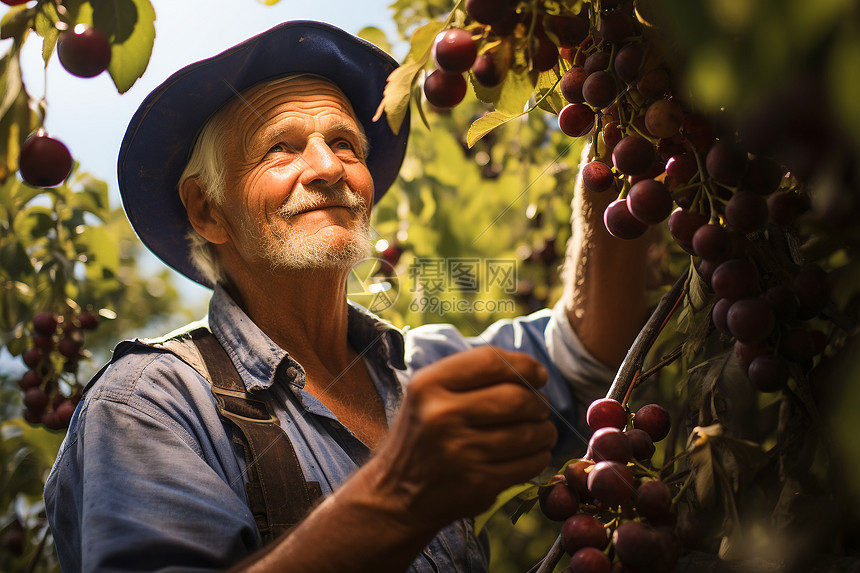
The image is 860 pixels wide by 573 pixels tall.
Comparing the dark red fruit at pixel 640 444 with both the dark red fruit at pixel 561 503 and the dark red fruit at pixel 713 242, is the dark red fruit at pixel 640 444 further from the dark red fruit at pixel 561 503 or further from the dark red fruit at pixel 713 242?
the dark red fruit at pixel 713 242

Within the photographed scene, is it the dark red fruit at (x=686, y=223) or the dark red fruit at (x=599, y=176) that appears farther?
the dark red fruit at (x=599, y=176)

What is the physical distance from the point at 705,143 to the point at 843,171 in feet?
1.16

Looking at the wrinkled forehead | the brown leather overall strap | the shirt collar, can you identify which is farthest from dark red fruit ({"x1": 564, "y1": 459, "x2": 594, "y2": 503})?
the wrinkled forehead

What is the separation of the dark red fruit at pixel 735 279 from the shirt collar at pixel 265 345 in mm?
795

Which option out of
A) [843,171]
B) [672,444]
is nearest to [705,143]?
[843,171]

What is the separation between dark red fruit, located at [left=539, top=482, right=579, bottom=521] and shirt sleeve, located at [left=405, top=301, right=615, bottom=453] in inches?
30.0

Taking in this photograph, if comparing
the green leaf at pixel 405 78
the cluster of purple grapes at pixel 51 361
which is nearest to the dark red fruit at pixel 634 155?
the green leaf at pixel 405 78

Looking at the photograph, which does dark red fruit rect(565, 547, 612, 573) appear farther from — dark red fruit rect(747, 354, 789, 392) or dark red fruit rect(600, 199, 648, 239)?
dark red fruit rect(600, 199, 648, 239)

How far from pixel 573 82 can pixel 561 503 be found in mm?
520

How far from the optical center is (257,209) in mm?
1433

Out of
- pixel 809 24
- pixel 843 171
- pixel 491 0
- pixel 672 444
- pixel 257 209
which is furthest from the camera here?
pixel 257 209

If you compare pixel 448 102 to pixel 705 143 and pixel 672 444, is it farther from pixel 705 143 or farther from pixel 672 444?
pixel 672 444

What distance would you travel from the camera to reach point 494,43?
0.77 m

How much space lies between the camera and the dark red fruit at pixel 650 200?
810 millimetres
